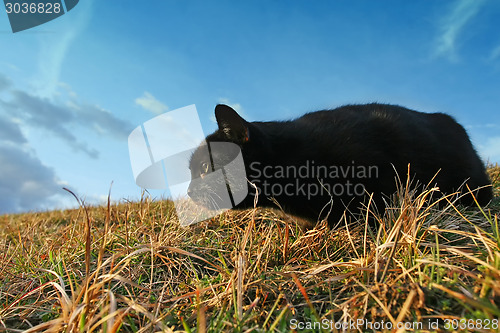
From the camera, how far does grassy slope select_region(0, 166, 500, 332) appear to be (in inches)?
55.1

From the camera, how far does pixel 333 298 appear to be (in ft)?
5.56

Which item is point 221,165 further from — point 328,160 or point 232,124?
point 328,160

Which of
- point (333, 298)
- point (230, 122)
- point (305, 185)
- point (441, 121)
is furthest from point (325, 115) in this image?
point (333, 298)

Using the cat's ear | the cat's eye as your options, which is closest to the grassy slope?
the cat's eye

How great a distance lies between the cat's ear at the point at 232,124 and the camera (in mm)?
2566

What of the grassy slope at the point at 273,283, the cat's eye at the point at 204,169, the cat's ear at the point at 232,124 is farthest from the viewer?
the cat's eye at the point at 204,169

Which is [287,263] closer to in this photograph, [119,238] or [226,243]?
[226,243]

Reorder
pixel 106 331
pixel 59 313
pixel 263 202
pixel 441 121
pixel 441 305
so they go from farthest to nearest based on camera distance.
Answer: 1. pixel 441 121
2. pixel 263 202
3. pixel 59 313
4. pixel 441 305
5. pixel 106 331

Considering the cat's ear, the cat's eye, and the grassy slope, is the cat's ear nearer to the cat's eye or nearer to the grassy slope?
the cat's eye

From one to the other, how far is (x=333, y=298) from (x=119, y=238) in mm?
1940

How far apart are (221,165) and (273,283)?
4.01ft

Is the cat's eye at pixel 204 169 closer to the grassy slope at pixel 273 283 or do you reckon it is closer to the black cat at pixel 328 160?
the black cat at pixel 328 160

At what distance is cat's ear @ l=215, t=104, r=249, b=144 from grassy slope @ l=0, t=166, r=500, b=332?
820 mm

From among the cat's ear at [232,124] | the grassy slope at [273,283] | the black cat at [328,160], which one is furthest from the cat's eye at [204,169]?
the grassy slope at [273,283]
